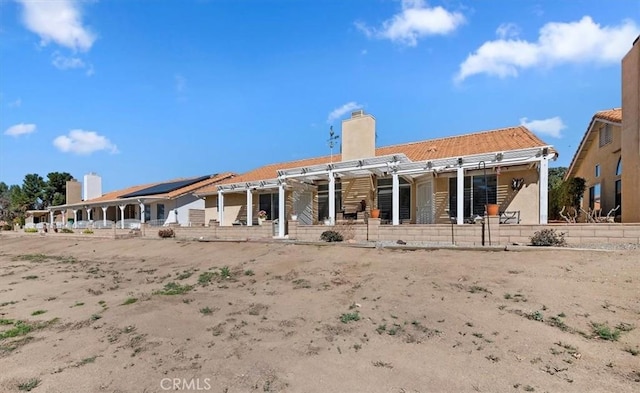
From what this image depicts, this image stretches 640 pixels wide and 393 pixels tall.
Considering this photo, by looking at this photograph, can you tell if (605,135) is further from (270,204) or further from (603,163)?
(270,204)

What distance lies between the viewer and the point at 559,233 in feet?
32.8

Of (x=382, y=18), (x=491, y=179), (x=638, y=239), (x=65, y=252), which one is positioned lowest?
(x=65, y=252)

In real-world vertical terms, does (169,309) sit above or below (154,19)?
below

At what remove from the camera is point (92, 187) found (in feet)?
131

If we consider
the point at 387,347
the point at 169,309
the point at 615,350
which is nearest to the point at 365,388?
the point at 387,347

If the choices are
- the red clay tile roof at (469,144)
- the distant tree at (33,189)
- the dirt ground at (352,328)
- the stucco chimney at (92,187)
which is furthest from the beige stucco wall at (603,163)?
the distant tree at (33,189)

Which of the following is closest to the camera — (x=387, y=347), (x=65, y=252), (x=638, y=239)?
(x=387, y=347)

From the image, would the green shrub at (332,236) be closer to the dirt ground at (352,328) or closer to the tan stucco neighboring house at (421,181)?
the tan stucco neighboring house at (421,181)

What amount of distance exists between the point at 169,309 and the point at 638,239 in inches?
466

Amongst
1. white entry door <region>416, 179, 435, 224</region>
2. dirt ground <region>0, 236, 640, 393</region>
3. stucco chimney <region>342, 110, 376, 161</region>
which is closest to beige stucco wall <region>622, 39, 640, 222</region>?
dirt ground <region>0, 236, 640, 393</region>

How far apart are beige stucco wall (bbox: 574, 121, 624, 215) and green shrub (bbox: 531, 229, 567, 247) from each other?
827 centimetres

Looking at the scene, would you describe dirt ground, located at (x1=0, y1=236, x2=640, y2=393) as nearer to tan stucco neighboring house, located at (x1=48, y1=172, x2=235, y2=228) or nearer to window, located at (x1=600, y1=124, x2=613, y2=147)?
window, located at (x1=600, y1=124, x2=613, y2=147)

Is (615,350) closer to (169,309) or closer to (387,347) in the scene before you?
(387,347)

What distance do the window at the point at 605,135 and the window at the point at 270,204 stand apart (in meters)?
17.5
